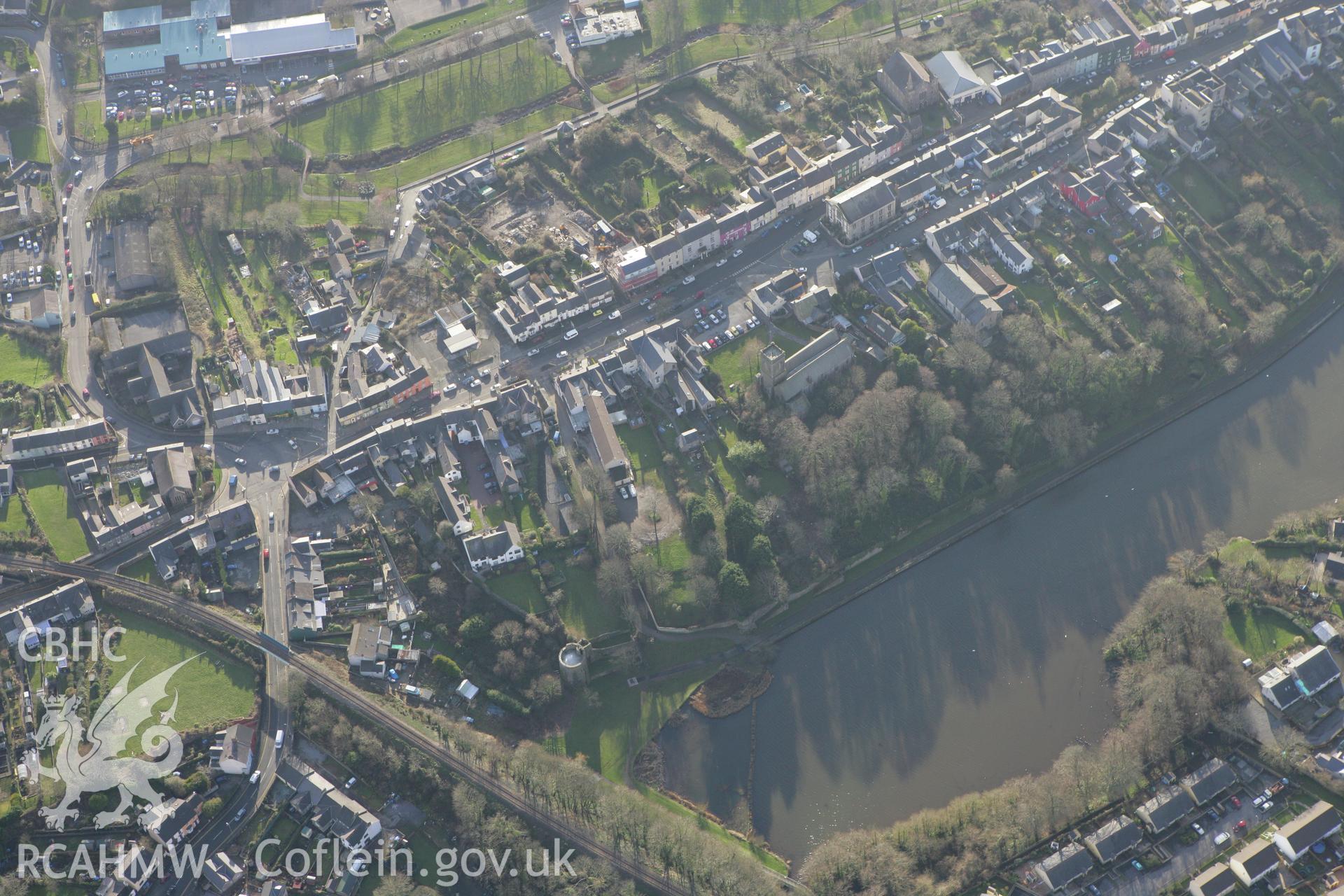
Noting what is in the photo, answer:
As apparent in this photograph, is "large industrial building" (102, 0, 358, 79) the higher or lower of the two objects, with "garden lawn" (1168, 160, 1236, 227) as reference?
higher

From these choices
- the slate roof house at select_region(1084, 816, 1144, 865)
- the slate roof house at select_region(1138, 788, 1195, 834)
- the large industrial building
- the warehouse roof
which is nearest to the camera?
the slate roof house at select_region(1084, 816, 1144, 865)

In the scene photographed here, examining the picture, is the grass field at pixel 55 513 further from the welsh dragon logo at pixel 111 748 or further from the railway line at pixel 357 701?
the welsh dragon logo at pixel 111 748

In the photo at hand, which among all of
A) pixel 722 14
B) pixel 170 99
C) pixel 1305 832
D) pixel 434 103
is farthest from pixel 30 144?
pixel 1305 832

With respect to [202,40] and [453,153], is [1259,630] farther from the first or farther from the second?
[202,40]

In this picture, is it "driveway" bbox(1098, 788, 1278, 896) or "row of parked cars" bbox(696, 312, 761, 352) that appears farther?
"row of parked cars" bbox(696, 312, 761, 352)

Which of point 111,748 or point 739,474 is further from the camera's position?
point 739,474

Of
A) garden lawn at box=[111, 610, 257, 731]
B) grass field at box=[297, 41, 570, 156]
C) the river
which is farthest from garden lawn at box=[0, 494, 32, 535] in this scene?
the river

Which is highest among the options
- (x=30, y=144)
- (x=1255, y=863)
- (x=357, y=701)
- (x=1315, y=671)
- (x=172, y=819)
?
(x=30, y=144)

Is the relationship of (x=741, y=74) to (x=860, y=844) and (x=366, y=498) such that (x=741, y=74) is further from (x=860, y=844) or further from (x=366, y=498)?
(x=860, y=844)

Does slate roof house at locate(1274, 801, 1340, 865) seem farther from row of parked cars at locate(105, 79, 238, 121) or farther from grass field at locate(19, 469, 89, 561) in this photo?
row of parked cars at locate(105, 79, 238, 121)
